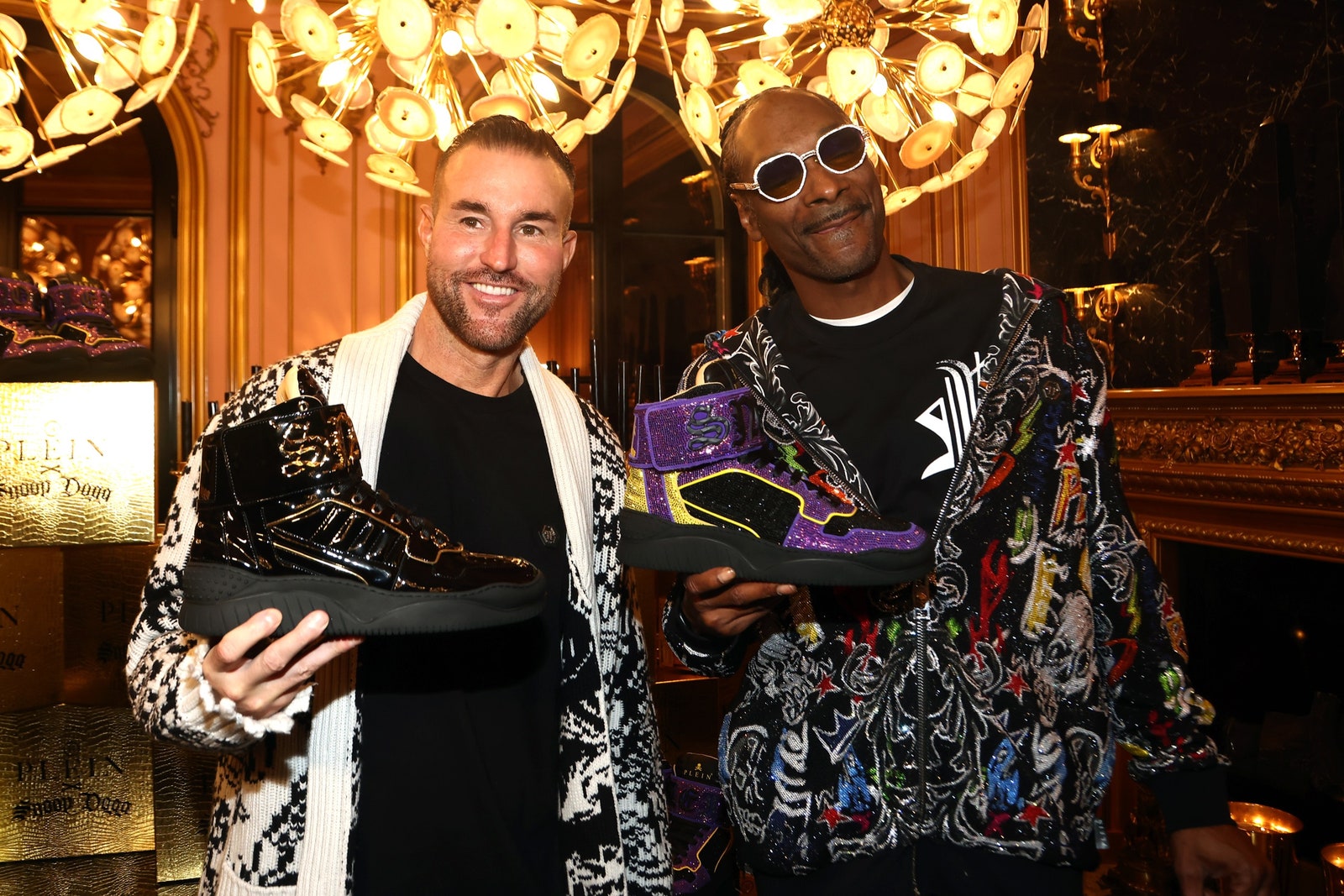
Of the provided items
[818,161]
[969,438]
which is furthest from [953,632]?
[818,161]

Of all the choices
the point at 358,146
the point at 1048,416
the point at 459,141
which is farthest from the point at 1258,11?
the point at 358,146

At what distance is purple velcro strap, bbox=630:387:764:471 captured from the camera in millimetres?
2008

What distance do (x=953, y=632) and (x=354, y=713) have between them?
103cm

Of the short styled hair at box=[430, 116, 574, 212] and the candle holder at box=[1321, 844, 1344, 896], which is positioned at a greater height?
the short styled hair at box=[430, 116, 574, 212]

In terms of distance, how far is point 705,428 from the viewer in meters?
2.02

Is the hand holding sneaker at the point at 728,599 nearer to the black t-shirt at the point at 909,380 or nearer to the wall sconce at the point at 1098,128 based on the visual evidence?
the black t-shirt at the point at 909,380

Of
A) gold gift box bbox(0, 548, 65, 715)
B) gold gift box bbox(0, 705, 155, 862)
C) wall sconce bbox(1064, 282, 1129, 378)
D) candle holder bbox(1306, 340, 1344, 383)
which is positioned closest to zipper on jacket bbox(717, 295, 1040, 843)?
gold gift box bbox(0, 548, 65, 715)

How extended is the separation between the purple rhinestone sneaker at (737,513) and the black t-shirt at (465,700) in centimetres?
22

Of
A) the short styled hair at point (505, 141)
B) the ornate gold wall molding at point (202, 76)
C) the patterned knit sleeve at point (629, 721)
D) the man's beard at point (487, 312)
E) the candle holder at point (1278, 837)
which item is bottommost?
the candle holder at point (1278, 837)

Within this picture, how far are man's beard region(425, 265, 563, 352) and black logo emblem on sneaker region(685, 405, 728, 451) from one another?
348 mm

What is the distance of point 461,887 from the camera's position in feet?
5.86

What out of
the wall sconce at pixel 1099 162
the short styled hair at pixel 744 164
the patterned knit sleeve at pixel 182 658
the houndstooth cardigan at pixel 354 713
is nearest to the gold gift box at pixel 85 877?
the houndstooth cardigan at pixel 354 713

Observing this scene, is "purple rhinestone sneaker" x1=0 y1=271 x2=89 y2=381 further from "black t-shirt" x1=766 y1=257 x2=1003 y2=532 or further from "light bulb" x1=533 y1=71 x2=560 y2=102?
"black t-shirt" x1=766 y1=257 x2=1003 y2=532

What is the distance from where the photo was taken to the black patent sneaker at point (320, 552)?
1.50 metres
